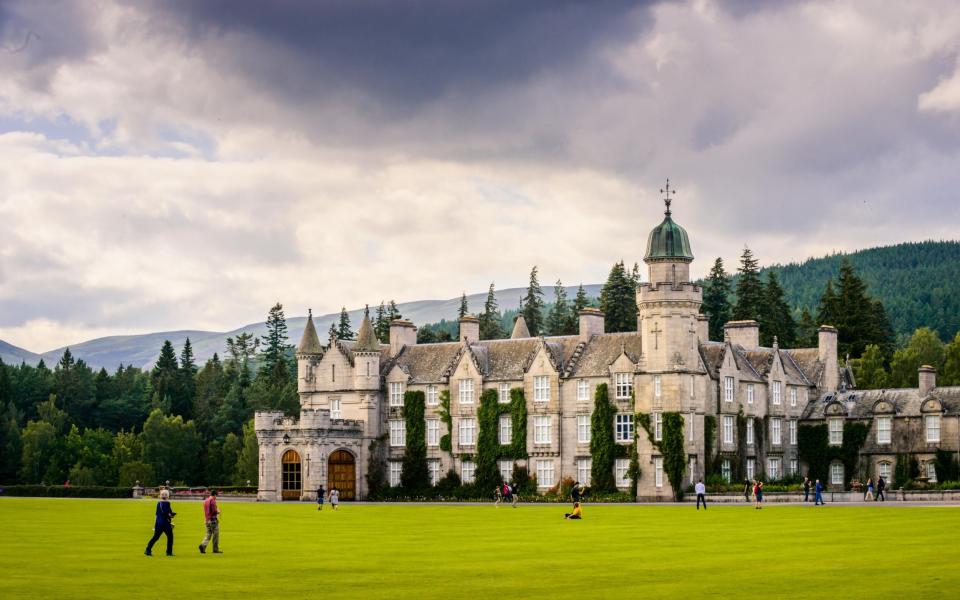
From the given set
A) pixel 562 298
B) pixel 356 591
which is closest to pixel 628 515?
pixel 356 591

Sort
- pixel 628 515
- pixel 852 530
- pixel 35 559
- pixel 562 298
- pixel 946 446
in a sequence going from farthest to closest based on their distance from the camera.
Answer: pixel 562 298 < pixel 946 446 < pixel 628 515 < pixel 852 530 < pixel 35 559

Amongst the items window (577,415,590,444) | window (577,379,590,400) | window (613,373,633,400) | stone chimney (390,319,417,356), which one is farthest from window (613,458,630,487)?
stone chimney (390,319,417,356)

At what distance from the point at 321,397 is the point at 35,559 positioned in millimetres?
58970

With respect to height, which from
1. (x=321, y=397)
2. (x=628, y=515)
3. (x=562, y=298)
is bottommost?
(x=628, y=515)

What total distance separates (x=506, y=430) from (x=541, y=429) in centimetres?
261

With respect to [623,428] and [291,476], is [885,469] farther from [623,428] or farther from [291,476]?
[291,476]

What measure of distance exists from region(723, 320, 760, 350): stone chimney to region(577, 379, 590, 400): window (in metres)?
12.5

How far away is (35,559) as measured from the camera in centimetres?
3266

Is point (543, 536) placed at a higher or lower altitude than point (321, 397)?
lower

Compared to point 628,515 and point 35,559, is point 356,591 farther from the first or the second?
point 628,515

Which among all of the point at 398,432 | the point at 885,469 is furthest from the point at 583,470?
the point at 885,469

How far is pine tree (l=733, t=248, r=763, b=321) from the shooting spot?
11638 cm

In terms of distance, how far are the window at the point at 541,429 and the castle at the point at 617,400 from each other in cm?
9

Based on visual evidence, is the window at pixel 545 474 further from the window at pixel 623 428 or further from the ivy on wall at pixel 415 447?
the ivy on wall at pixel 415 447
